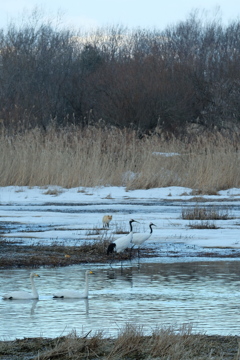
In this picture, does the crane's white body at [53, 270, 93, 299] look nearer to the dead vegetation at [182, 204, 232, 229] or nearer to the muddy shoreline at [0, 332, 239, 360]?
the muddy shoreline at [0, 332, 239, 360]

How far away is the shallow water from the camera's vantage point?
21.4 feet

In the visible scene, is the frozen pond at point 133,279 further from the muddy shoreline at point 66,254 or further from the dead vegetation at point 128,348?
the dead vegetation at point 128,348

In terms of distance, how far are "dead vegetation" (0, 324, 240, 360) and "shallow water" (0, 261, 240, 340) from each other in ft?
2.26

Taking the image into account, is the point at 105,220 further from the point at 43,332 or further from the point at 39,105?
the point at 39,105

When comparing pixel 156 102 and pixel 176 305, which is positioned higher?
pixel 156 102

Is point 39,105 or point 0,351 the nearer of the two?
point 0,351

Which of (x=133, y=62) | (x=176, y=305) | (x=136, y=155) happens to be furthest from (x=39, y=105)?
(x=176, y=305)

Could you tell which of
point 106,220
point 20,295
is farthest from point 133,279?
point 106,220

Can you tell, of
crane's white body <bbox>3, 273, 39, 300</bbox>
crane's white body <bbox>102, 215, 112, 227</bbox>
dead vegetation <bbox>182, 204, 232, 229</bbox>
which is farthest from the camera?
dead vegetation <bbox>182, 204, 232, 229</bbox>

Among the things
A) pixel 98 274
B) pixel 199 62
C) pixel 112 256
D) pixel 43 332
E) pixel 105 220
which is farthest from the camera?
pixel 199 62

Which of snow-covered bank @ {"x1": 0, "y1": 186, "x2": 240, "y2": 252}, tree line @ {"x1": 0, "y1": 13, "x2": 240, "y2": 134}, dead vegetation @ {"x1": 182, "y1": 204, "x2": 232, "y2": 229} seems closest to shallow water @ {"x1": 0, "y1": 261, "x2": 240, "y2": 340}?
snow-covered bank @ {"x1": 0, "y1": 186, "x2": 240, "y2": 252}

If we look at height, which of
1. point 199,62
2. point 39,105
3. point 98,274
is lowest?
point 98,274

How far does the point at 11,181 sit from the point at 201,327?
52.7ft

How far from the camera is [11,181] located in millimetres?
22031
